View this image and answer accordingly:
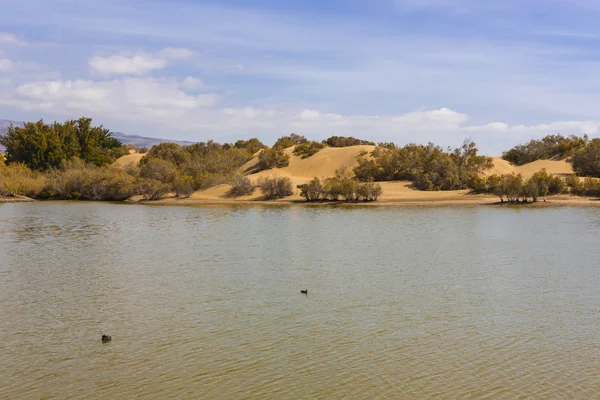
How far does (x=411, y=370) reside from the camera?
32.2ft

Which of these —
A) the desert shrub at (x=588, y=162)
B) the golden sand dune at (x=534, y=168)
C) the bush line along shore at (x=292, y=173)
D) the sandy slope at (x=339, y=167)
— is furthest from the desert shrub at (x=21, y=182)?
the desert shrub at (x=588, y=162)

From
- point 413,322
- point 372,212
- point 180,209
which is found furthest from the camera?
point 180,209

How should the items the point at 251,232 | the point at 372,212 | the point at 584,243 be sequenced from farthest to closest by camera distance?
the point at 372,212, the point at 251,232, the point at 584,243

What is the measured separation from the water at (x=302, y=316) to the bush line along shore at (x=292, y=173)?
20982mm

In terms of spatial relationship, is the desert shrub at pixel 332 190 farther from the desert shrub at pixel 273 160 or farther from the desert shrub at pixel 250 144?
the desert shrub at pixel 250 144

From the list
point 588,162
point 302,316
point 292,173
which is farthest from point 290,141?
point 302,316

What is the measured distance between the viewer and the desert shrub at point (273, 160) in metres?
64.1

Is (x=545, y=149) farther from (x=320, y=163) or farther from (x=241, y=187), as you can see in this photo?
(x=241, y=187)

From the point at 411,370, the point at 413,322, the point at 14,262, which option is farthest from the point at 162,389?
the point at 14,262

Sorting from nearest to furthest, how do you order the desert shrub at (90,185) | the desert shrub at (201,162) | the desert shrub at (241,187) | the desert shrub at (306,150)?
1. the desert shrub at (241,187)
2. the desert shrub at (90,185)
3. the desert shrub at (201,162)
4. the desert shrub at (306,150)

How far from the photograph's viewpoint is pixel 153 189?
50812 mm

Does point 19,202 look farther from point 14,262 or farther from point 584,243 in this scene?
point 584,243

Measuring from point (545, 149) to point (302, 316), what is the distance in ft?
201

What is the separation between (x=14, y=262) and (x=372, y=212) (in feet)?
74.5
